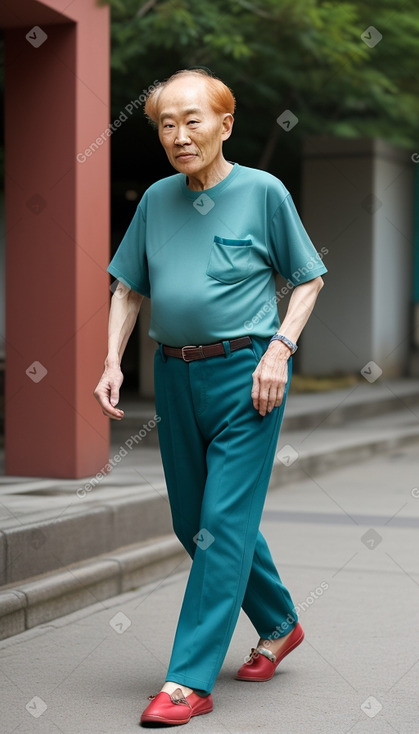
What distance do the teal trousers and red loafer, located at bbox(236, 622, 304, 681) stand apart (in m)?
0.35

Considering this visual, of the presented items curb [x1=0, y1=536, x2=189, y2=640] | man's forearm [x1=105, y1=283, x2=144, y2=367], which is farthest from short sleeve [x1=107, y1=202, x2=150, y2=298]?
curb [x1=0, y1=536, x2=189, y2=640]

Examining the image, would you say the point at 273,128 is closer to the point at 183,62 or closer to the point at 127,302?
the point at 183,62

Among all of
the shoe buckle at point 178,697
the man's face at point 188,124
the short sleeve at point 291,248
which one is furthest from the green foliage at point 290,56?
the shoe buckle at point 178,697

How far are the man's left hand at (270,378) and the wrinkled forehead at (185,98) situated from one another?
2.63 ft

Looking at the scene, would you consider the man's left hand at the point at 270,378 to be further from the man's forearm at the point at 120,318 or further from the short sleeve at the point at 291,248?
the man's forearm at the point at 120,318

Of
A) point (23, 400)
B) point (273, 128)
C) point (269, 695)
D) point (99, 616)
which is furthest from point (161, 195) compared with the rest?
point (273, 128)

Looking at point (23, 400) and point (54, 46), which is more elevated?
point (54, 46)

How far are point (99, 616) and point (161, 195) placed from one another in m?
2.10

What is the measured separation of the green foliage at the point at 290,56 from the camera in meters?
11.2

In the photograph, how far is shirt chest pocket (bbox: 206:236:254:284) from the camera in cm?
373

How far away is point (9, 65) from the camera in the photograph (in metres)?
7.04

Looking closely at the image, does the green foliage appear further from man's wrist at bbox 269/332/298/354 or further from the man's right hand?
man's wrist at bbox 269/332/298/354

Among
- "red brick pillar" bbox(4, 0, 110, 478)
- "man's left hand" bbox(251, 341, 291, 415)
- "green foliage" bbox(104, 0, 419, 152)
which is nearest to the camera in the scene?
"man's left hand" bbox(251, 341, 291, 415)

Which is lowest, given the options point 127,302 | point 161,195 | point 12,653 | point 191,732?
point 12,653
